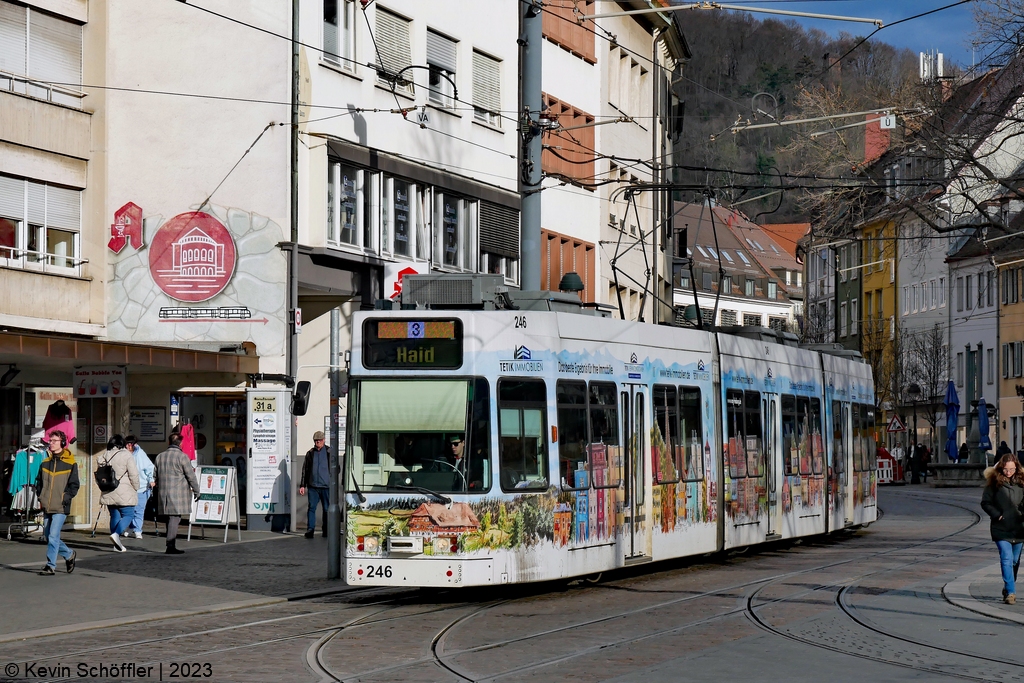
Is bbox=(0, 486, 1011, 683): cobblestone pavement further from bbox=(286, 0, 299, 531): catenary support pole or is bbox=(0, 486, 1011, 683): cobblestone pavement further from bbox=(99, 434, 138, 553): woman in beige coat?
bbox=(286, 0, 299, 531): catenary support pole

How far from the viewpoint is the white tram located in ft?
50.4

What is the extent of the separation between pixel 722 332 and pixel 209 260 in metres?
10.2

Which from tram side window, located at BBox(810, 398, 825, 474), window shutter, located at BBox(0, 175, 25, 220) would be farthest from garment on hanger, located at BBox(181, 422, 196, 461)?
tram side window, located at BBox(810, 398, 825, 474)

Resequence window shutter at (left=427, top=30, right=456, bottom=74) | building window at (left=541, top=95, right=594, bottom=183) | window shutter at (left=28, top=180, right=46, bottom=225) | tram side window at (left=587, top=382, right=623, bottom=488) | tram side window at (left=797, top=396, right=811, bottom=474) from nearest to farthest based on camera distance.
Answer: tram side window at (left=587, top=382, right=623, bottom=488), tram side window at (left=797, top=396, right=811, bottom=474), window shutter at (left=28, top=180, right=46, bottom=225), window shutter at (left=427, top=30, right=456, bottom=74), building window at (left=541, top=95, right=594, bottom=183)

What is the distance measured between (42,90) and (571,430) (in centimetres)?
1457

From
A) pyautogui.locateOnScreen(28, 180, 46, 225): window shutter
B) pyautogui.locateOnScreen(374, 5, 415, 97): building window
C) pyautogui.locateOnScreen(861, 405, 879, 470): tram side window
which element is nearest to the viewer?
pyautogui.locateOnScreen(28, 180, 46, 225): window shutter

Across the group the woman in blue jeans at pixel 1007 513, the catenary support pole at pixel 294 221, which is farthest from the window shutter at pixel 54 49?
the woman in blue jeans at pixel 1007 513

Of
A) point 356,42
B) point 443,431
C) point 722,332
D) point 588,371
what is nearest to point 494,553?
point 443,431

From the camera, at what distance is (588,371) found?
17.1m

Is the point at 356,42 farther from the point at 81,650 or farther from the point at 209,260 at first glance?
the point at 81,650

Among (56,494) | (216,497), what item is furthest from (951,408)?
(56,494)

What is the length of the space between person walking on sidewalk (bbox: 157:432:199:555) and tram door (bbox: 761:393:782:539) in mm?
8209

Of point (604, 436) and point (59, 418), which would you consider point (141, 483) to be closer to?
point (59, 418)

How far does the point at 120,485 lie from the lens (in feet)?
75.8
